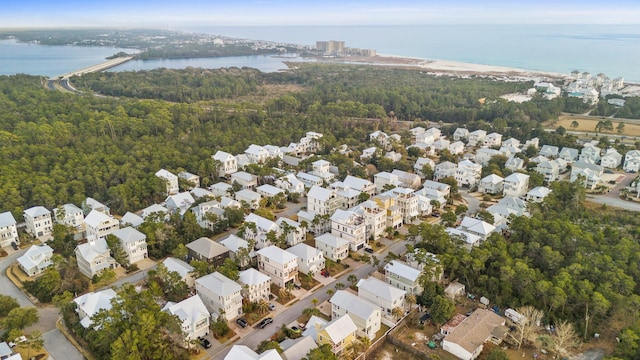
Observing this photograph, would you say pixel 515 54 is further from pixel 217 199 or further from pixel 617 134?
pixel 217 199

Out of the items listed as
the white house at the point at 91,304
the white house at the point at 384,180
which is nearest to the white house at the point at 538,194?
the white house at the point at 384,180

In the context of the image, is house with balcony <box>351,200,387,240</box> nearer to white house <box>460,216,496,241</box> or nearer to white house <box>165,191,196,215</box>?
white house <box>460,216,496,241</box>

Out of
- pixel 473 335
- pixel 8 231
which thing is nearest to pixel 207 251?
pixel 8 231

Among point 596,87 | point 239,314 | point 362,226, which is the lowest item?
point 239,314

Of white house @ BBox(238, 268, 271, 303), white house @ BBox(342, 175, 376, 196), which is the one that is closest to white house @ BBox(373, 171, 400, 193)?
white house @ BBox(342, 175, 376, 196)

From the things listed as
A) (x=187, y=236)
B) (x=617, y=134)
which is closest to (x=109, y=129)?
(x=187, y=236)

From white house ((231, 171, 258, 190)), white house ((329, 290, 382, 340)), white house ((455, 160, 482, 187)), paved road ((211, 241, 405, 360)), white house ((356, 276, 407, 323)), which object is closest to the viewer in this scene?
paved road ((211, 241, 405, 360))

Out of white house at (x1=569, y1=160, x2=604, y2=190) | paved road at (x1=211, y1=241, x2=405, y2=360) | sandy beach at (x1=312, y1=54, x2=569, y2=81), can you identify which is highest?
sandy beach at (x1=312, y1=54, x2=569, y2=81)
